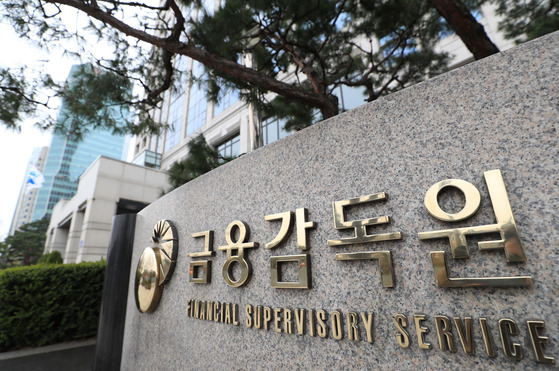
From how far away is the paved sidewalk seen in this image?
13.4ft

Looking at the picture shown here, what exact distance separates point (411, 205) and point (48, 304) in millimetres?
6833

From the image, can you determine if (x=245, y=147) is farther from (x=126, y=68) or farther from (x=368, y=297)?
(x=368, y=297)

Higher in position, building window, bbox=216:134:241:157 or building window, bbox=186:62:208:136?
building window, bbox=186:62:208:136

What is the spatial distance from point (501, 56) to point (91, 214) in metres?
12.9

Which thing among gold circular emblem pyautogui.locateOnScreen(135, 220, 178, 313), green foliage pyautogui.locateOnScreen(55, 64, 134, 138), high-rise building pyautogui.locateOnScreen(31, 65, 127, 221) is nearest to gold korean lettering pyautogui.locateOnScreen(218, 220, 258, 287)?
gold circular emblem pyautogui.locateOnScreen(135, 220, 178, 313)

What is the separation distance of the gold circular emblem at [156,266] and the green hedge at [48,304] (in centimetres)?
361

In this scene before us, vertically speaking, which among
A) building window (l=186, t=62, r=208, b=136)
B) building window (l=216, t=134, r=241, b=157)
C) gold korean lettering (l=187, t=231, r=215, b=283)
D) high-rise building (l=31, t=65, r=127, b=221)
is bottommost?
gold korean lettering (l=187, t=231, r=215, b=283)

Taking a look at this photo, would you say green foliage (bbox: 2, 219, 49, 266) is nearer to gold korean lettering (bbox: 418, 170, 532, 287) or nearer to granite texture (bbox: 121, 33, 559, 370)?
granite texture (bbox: 121, 33, 559, 370)

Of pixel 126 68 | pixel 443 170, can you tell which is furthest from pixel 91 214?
pixel 443 170

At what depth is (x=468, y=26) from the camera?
3.06 m

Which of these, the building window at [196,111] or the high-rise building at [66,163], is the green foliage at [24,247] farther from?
the high-rise building at [66,163]

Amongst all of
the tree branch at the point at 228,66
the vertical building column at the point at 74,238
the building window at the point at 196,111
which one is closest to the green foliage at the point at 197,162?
the tree branch at the point at 228,66

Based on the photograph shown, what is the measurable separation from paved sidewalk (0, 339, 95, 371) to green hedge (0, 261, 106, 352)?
0.25 m

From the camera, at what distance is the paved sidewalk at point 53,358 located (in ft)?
13.4
